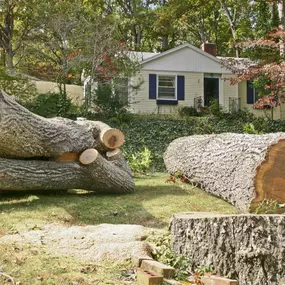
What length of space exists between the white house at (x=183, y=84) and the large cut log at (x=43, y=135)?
41.4ft

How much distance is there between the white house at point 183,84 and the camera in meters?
22.3

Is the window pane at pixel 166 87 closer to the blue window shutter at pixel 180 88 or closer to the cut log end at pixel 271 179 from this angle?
the blue window shutter at pixel 180 88

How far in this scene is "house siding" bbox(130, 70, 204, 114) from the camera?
22.1 m

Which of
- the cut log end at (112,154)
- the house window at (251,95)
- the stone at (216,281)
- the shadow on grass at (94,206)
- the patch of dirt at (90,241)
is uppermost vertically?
the house window at (251,95)

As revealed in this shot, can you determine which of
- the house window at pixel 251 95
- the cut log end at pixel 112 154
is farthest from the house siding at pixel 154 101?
the cut log end at pixel 112 154

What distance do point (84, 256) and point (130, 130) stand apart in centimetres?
1167

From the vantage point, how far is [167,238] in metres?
4.83

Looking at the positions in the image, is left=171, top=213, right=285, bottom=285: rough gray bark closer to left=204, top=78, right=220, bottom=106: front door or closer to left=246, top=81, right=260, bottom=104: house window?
left=204, top=78, right=220, bottom=106: front door

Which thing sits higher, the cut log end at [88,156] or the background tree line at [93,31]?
the background tree line at [93,31]

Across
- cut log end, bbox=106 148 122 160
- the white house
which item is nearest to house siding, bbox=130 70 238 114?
the white house

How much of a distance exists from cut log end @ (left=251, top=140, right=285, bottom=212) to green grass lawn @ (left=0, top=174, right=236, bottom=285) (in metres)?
0.74

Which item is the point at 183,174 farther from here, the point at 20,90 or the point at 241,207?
the point at 20,90

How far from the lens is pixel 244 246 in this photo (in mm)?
4043

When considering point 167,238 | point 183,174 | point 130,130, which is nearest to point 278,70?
point 130,130
